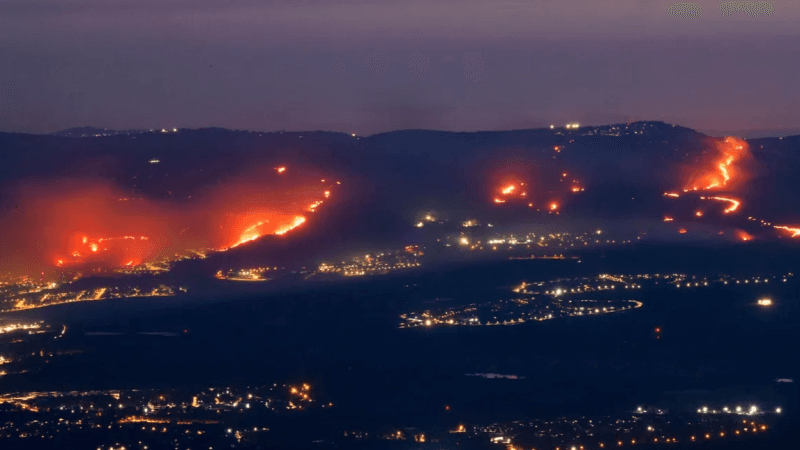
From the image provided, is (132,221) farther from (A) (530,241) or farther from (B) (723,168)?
(B) (723,168)

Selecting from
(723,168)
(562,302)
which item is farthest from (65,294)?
(723,168)

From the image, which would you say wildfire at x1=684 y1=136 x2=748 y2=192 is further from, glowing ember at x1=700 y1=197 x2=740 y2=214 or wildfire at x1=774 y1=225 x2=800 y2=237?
wildfire at x1=774 y1=225 x2=800 y2=237

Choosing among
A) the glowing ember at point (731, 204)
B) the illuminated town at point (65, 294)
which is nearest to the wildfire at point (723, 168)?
the glowing ember at point (731, 204)

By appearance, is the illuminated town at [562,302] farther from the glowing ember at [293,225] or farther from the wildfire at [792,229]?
the glowing ember at [293,225]

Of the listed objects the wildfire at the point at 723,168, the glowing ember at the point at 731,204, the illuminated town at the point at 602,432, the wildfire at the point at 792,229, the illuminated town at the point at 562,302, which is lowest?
the illuminated town at the point at 602,432

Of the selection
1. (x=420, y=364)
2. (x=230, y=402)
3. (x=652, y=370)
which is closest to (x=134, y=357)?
(x=230, y=402)

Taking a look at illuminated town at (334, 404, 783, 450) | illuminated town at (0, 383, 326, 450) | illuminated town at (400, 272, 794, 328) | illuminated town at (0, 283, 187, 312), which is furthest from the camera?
illuminated town at (0, 283, 187, 312)

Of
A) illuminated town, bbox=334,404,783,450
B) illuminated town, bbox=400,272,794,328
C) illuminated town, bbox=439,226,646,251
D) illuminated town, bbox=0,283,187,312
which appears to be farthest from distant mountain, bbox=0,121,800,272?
illuminated town, bbox=334,404,783,450

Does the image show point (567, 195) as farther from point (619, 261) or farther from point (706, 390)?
point (706, 390)

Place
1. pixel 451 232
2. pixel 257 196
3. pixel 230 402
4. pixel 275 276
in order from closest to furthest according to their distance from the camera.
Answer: pixel 230 402 → pixel 275 276 → pixel 451 232 → pixel 257 196

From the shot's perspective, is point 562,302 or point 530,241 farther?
point 530,241

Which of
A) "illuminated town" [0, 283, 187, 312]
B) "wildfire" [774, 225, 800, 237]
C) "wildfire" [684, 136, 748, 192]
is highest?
"wildfire" [684, 136, 748, 192]
